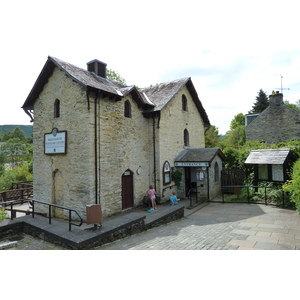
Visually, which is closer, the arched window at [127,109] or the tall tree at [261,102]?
the arched window at [127,109]

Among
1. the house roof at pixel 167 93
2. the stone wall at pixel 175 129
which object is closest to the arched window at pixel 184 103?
the stone wall at pixel 175 129

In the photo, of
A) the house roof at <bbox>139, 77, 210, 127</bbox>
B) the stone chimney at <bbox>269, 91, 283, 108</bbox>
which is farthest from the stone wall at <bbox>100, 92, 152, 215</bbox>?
the stone chimney at <bbox>269, 91, 283, 108</bbox>

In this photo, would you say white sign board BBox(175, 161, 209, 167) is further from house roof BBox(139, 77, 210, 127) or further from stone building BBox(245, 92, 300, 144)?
stone building BBox(245, 92, 300, 144)

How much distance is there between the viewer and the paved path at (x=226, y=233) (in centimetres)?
662

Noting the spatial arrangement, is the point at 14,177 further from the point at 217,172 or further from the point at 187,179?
the point at 217,172

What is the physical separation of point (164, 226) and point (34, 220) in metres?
5.06

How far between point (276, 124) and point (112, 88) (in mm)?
20195

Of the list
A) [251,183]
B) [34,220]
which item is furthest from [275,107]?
[34,220]

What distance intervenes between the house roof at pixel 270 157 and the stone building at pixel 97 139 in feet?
15.9

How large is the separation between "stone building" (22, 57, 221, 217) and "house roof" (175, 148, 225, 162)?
0.54m

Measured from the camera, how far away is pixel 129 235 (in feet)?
26.1

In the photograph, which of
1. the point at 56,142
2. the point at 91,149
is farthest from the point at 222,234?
the point at 56,142

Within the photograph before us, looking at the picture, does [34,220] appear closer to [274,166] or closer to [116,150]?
[116,150]

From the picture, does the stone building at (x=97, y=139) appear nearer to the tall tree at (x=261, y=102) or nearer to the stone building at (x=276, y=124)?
the stone building at (x=276, y=124)
